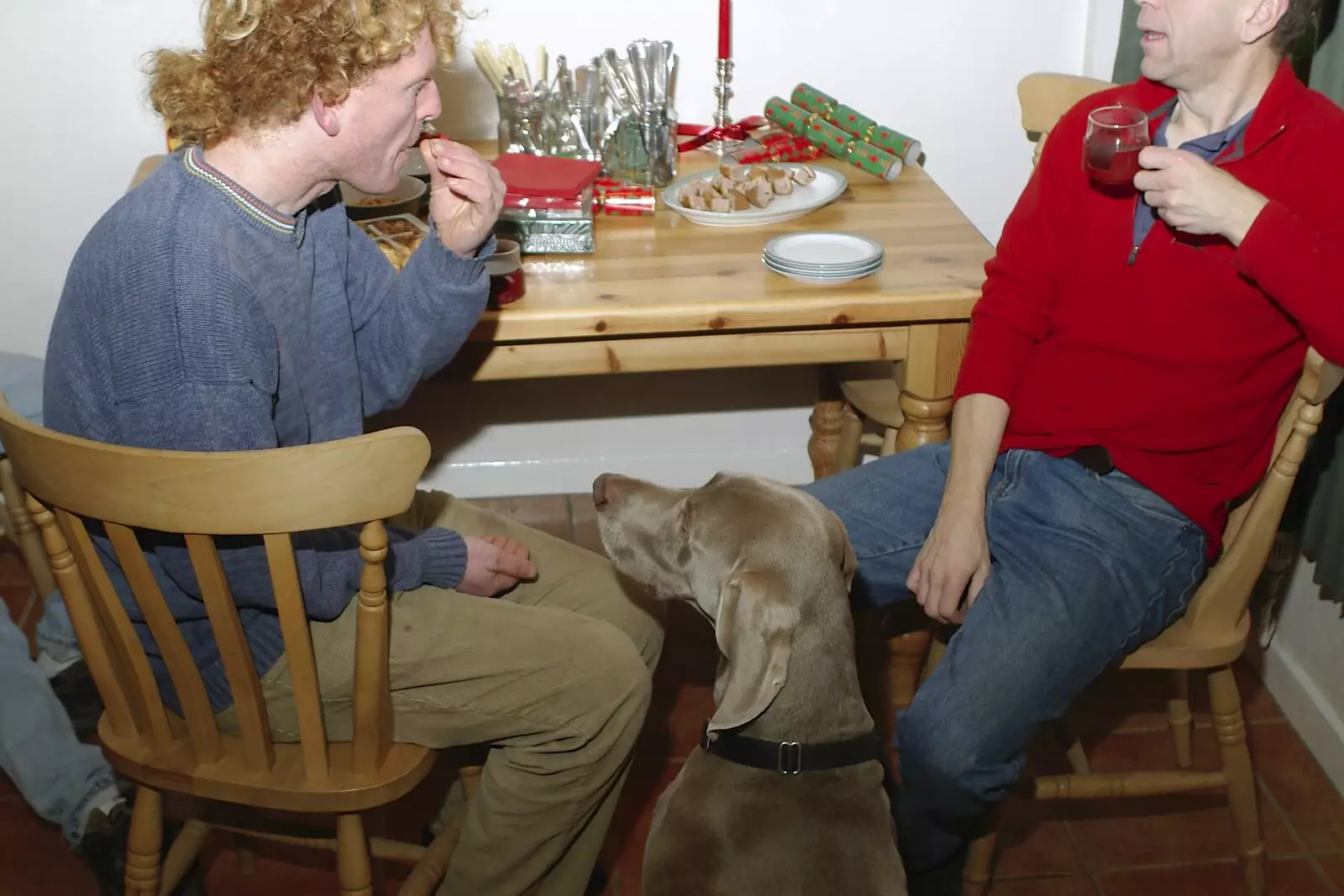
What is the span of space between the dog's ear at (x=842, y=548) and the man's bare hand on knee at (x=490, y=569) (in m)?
0.50

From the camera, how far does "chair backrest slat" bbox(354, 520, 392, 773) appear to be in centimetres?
144

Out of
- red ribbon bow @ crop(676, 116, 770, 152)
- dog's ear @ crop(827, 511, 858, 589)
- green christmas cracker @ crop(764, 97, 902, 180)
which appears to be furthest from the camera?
red ribbon bow @ crop(676, 116, 770, 152)

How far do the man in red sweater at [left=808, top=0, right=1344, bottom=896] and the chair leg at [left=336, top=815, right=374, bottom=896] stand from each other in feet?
2.46

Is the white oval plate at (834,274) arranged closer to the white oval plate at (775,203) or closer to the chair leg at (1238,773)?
the white oval plate at (775,203)

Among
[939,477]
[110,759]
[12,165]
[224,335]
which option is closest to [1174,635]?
[939,477]

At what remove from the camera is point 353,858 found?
1.72 m

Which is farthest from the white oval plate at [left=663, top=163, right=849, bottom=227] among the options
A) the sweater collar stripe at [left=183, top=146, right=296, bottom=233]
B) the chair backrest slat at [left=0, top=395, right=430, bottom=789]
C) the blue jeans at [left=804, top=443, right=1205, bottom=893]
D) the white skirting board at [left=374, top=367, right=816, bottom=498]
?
the chair backrest slat at [left=0, top=395, right=430, bottom=789]

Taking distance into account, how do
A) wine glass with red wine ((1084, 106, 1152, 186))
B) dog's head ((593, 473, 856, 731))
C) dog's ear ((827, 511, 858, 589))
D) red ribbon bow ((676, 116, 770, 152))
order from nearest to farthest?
dog's head ((593, 473, 856, 731)) → dog's ear ((827, 511, 858, 589)) → wine glass with red wine ((1084, 106, 1152, 186)) → red ribbon bow ((676, 116, 770, 152))

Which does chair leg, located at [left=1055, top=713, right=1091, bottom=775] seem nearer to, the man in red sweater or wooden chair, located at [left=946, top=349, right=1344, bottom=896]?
wooden chair, located at [left=946, top=349, right=1344, bottom=896]

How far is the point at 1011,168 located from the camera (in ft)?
9.36

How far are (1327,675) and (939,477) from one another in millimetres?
981

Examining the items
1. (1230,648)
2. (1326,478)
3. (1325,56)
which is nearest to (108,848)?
(1230,648)

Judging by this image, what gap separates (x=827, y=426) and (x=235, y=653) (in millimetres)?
1687

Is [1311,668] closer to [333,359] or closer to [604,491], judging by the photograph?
[604,491]
